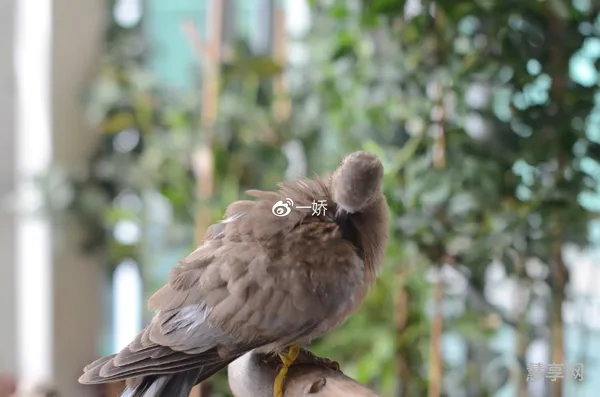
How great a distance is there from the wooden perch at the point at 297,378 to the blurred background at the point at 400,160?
105 millimetres

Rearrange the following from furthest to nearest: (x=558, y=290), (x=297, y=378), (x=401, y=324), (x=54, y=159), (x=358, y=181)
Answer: (x=54, y=159) → (x=401, y=324) → (x=558, y=290) → (x=297, y=378) → (x=358, y=181)

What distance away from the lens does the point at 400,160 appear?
3.52ft

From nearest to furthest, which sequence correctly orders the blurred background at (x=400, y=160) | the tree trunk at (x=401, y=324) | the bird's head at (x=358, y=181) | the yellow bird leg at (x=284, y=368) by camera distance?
the bird's head at (x=358, y=181), the yellow bird leg at (x=284, y=368), the blurred background at (x=400, y=160), the tree trunk at (x=401, y=324)

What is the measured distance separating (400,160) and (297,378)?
1.71 feet

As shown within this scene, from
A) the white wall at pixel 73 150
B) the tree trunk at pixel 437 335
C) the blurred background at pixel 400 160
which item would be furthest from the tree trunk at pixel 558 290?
the white wall at pixel 73 150

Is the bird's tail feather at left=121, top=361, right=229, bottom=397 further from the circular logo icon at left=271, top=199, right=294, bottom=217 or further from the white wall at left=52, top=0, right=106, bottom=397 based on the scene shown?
the white wall at left=52, top=0, right=106, bottom=397

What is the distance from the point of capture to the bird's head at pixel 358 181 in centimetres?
53

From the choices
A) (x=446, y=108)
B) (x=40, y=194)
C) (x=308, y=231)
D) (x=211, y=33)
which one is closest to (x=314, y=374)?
(x=308, y=231)

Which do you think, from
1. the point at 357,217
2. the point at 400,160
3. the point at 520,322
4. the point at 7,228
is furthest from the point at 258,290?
the point at 7,228

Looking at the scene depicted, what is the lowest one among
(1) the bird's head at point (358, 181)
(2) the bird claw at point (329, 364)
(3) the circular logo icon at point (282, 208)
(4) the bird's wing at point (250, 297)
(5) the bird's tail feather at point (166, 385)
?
(2) the bird claw at point (329, 364)

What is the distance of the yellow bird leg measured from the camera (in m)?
0.64

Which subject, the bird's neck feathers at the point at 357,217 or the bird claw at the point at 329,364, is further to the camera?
the bird claw at the point at 329,364

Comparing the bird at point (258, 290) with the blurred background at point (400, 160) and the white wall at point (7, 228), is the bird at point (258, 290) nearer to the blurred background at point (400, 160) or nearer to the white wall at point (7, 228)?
the blurred background at point (400, 160)

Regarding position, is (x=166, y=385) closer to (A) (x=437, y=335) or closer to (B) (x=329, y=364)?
(B) (x=329, y=364)
